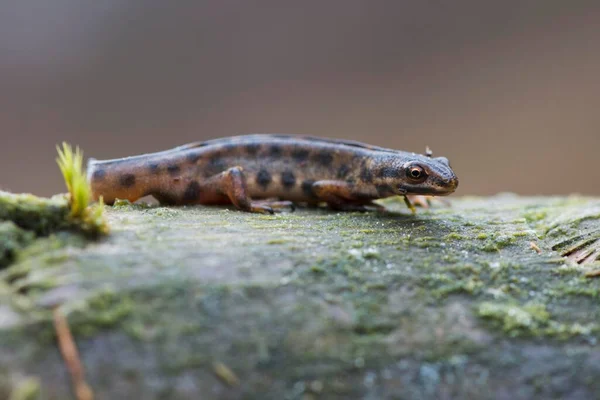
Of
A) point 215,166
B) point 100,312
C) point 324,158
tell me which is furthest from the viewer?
point 324,158

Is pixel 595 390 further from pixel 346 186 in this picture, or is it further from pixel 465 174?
pixel 465 174

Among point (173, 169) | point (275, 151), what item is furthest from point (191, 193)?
point (275, 151)

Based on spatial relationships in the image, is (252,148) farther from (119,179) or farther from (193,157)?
(119,179)

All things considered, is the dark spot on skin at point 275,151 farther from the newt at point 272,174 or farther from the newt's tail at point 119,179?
the newt's tail at point 119,179

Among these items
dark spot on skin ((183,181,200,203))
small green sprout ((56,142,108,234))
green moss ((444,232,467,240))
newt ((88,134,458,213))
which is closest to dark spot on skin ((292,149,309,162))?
newt ((88,134,458,213))

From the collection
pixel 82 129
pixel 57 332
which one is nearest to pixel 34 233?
pixel 57 332

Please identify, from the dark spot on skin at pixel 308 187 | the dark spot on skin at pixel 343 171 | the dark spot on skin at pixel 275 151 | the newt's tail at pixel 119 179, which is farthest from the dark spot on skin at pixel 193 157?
the dark spot on skin at pixel 343 171

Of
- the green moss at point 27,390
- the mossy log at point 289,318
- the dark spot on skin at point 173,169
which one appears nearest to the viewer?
the green moss at point 27,390

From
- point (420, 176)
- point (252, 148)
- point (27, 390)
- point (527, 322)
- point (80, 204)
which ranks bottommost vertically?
point (27, 390)
